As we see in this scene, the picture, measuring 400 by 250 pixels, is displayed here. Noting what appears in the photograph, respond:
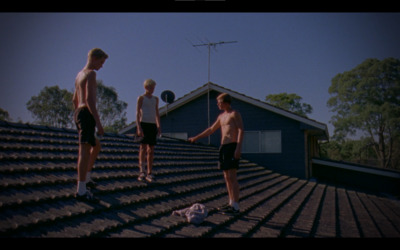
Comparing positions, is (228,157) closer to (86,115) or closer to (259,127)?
(86,115)

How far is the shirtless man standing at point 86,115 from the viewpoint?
2.97m

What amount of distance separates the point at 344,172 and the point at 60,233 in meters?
17.6

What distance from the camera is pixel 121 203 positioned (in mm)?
3133

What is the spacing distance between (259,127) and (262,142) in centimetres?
78

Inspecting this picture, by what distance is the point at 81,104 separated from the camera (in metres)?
3.14

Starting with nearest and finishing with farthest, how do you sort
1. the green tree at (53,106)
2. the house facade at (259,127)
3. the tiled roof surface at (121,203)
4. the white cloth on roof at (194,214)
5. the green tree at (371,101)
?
the tiled roof surface at (121,203) < the white cloth on roof at (194,214) < the house facade at (259,127) < the green tree at (371,101) < the green tree at (53,106)

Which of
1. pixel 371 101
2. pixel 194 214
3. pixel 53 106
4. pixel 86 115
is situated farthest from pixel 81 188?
pixel 53 106

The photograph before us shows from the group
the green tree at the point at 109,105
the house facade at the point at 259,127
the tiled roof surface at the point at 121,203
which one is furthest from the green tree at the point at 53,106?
the tiled roof surface at the point at 121,203

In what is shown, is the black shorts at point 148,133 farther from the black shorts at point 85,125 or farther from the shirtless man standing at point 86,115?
the black shorts at point 85,125

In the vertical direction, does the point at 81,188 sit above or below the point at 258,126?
below

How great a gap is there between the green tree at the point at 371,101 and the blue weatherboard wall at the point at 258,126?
15.5 meters

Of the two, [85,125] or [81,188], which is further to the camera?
[85,125]

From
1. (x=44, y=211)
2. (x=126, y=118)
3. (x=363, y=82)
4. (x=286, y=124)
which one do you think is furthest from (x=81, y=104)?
(x=126, y=118)
